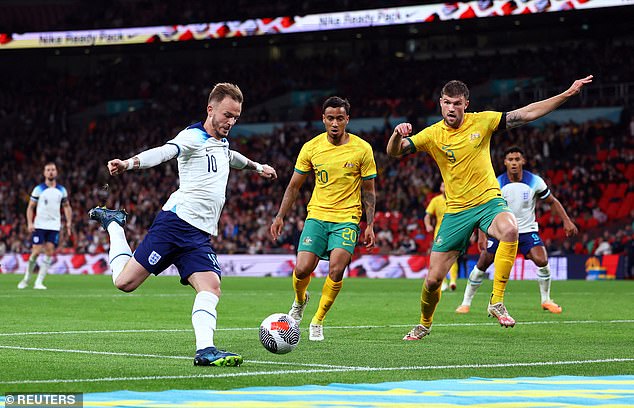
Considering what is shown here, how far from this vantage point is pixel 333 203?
40.1 ft

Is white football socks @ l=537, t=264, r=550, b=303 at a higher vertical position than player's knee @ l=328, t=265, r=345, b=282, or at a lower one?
lower

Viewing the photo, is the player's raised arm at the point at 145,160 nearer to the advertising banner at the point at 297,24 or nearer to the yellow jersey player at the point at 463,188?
the yellow jersey player at the point at 463,188

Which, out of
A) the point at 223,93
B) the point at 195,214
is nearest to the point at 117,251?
the point at 195,214

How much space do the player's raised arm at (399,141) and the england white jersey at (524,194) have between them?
19.5ft

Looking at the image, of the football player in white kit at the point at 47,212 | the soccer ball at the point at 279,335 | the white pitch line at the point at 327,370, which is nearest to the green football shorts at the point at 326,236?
the soccer ball at the point at 279,335

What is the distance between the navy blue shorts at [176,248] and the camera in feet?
31.1

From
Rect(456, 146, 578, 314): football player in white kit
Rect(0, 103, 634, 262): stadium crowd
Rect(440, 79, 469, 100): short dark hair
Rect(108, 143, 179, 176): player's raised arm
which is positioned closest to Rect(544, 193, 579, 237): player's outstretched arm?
Rect(456, 146, 578, 314): football player in white kit

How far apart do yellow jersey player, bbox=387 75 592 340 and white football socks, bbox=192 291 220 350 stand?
312cm

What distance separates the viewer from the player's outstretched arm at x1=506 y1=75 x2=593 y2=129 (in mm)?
10750

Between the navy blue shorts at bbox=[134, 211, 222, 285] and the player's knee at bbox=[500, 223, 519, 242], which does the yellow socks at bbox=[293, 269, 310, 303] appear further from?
the navy blue shorts at bbox=[134, 211, 222, 285]

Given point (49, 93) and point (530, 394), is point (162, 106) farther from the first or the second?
point (530, 394)

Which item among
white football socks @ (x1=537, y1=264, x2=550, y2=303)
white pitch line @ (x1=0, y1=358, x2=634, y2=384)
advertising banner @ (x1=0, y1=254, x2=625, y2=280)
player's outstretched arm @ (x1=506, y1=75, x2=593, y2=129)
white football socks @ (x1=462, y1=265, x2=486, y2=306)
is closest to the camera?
white pitch line @ (x1=0, y1=358, x2=634, y2=384)

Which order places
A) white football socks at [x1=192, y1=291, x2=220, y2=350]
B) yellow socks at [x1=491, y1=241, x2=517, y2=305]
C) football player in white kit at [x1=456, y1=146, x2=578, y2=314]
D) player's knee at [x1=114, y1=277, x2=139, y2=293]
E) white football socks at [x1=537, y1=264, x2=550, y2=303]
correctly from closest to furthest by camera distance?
white football socks at [x1=192, y1=291, x2=220, y2=350] → player's knee at [x1=114, y1=277, x2=139, y2=293] → yellow socks at [x1=491, y1=241, x2=517, y2=305] → football player in white kit at [x1=456, y1=146, x2=578, y2=314] → white football socks at [x1=537, y1=264, x2=550, y2=303]

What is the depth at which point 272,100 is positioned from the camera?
51.7m
